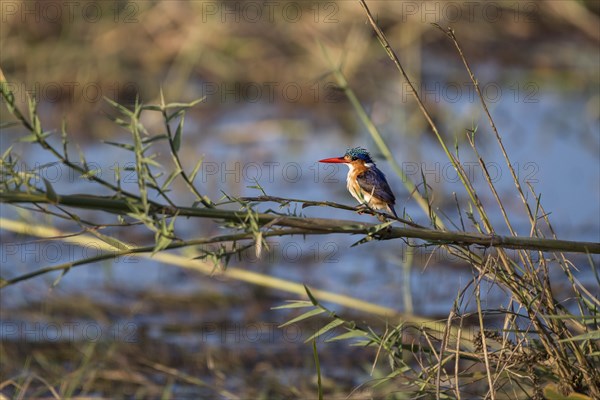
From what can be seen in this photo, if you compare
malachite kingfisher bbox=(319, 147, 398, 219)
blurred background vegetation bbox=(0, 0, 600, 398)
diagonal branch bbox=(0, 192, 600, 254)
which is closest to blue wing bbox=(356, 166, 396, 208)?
malachite kingfisher bbox=(319, 147, 398, 219)

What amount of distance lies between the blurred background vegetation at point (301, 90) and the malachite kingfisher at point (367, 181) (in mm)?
1647

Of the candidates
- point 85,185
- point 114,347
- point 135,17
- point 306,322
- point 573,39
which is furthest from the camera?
point 573,39

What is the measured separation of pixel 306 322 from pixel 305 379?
663 mm

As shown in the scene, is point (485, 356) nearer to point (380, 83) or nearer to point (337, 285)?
point (337, 285)

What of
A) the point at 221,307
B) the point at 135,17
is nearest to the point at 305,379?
the point at 221,307

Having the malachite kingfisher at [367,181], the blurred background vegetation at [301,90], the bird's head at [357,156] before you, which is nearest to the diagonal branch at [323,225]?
the malachite kingfisher at [367,181]

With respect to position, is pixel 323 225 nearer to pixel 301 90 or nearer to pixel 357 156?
pixel 357 156

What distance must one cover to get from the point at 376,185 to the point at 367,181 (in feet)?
0.16

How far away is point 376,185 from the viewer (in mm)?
3186

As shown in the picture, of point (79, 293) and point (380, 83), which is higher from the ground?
point (380, 83)

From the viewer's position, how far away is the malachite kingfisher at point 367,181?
3.16 meters

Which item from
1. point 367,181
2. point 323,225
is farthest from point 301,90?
point 323,225

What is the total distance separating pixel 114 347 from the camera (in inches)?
156

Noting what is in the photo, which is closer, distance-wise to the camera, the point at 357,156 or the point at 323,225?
the point at 323,225
